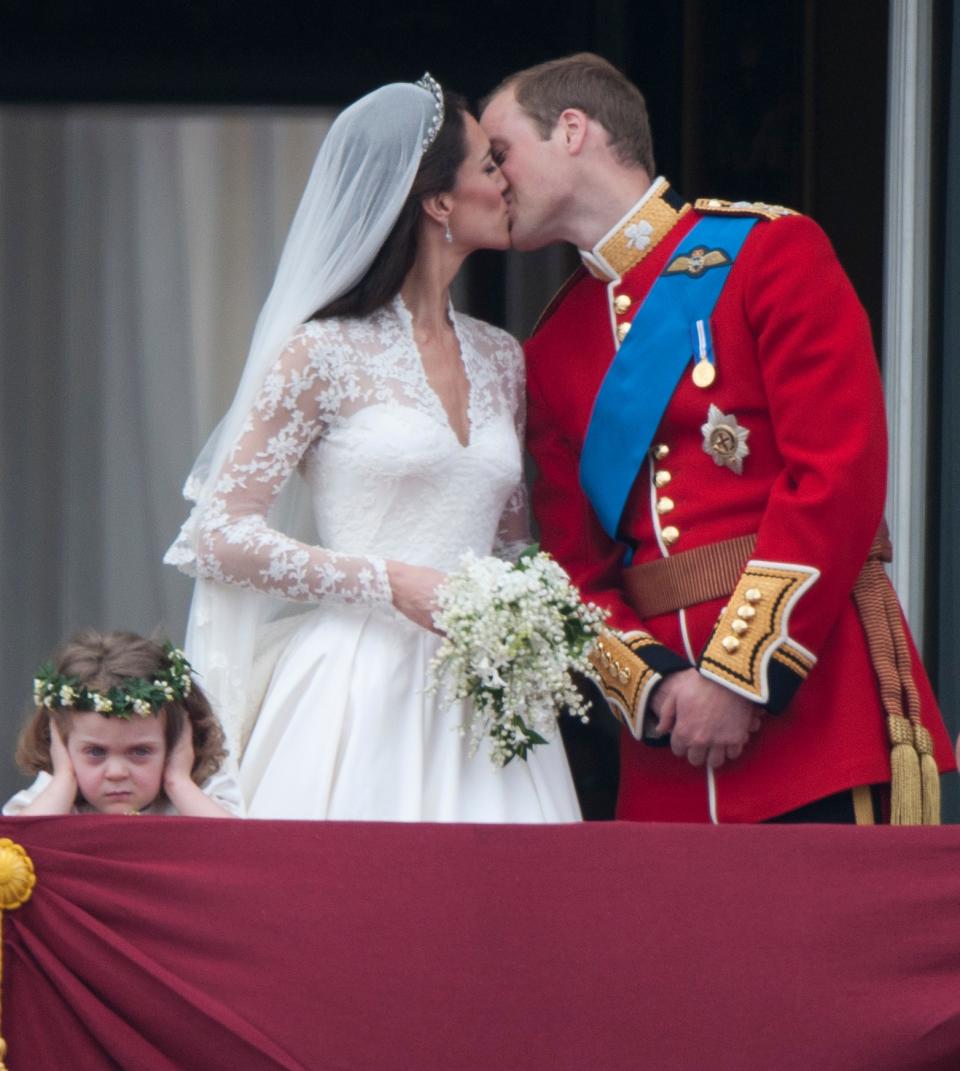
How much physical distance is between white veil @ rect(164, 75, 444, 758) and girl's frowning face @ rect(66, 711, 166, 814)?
10.0 inches

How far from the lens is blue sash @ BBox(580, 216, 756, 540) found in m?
3.32

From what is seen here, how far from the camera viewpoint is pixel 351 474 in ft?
10.9

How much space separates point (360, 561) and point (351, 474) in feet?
0.46

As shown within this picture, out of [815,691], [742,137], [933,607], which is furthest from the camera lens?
[742,137]

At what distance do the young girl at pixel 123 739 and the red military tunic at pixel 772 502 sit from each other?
0.64 meters

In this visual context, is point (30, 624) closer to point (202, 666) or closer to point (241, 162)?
point (241, 162)

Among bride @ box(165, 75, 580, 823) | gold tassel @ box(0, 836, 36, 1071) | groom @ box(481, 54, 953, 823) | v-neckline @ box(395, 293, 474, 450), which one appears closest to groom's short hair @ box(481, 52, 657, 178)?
groom @ box(481, 54, 953, 823)

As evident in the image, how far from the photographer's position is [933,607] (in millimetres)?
4320


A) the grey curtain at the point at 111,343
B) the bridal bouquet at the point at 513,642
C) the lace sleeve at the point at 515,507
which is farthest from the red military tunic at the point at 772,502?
the grey curtain at the point at 111,343

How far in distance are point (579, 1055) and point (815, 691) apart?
2.84 feet

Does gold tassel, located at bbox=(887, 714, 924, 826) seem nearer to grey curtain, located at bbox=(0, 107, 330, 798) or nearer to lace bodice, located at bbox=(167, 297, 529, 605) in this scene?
lace bodice, located at bbox=(167, 297, 529, 605)

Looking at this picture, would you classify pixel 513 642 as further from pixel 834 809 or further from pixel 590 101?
pixel 590 101

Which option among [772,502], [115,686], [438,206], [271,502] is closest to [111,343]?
[438,206]

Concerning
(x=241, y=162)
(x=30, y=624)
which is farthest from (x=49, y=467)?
(x=241, y=162)
